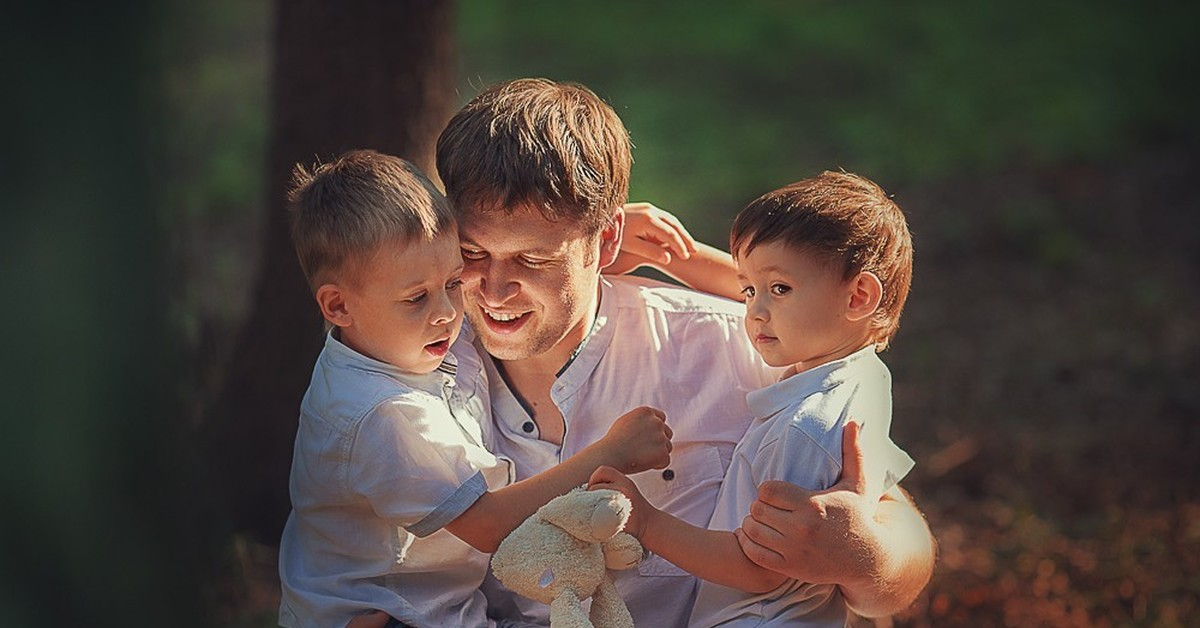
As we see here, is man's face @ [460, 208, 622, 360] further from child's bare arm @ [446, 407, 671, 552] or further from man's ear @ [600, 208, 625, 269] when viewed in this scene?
child's bare arm @ [446, 407, 671, 552]

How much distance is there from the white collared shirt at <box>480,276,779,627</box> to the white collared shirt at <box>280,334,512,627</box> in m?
0.14

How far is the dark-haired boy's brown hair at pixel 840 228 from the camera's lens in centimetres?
291

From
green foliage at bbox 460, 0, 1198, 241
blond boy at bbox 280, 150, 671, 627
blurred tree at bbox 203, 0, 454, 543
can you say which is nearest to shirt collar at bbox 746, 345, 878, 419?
blond boy at bbox 280, 150, 671, 627

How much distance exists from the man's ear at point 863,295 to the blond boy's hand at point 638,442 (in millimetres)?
458

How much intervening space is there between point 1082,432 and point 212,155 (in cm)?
625

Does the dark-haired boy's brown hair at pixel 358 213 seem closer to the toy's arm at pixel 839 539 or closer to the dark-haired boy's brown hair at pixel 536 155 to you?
the dark-haired boy's brown hair at pixel 536 155

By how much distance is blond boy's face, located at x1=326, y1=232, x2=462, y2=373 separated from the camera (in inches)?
112

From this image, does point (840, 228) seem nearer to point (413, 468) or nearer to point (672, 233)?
point (672, 233)

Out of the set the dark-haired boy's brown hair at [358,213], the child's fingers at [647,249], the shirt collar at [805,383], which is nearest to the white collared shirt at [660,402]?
the child's fingers at [647,249]

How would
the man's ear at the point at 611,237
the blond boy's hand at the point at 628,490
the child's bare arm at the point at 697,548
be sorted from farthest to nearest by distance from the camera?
the man's ear at the point at 611,237
the child's bare arm at the point at 697,548
the blond boy's hand at the point at 628,490

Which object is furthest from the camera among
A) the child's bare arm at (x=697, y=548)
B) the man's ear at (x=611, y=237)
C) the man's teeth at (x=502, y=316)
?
the man's ear at (x=611, y=237)

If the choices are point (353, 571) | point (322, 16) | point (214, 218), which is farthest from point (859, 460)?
point (214, 218)

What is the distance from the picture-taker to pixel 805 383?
2965mm

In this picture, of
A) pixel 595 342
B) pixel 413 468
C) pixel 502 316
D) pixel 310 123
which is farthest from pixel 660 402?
pixel 310 123
